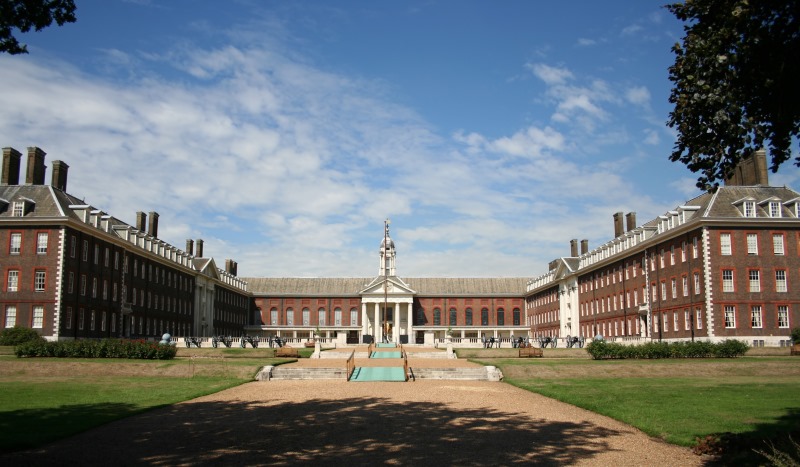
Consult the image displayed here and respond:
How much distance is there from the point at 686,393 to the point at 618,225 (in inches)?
2082

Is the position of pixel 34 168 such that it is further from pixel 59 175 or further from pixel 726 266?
pixel 726 266

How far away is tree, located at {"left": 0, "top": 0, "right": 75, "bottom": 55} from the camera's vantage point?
12039 millimetres

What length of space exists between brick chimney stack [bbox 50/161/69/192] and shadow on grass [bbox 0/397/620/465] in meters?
39.6

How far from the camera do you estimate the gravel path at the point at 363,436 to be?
1130 cm

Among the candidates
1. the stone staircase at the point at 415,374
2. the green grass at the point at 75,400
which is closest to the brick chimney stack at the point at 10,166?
the green grass at the point at 75,400

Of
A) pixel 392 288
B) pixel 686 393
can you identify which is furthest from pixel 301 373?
pixel 392 288

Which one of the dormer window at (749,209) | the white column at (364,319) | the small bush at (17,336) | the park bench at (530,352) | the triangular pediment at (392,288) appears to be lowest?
the park bench at (530,352)

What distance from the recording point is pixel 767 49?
33.0 ft

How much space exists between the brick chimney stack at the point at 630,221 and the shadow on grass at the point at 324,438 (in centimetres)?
5583

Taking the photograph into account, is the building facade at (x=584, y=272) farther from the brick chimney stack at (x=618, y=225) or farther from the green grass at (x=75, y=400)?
the green grass at (x=75, y=400)

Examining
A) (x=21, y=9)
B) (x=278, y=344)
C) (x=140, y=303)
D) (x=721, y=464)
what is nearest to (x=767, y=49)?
(x=721, y=464)

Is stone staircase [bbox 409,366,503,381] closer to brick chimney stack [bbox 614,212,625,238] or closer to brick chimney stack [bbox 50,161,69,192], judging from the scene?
brick chimney stack [bbox 50,161,69,192]

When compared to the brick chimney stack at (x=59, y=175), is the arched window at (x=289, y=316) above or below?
below

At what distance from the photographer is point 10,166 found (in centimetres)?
4950
